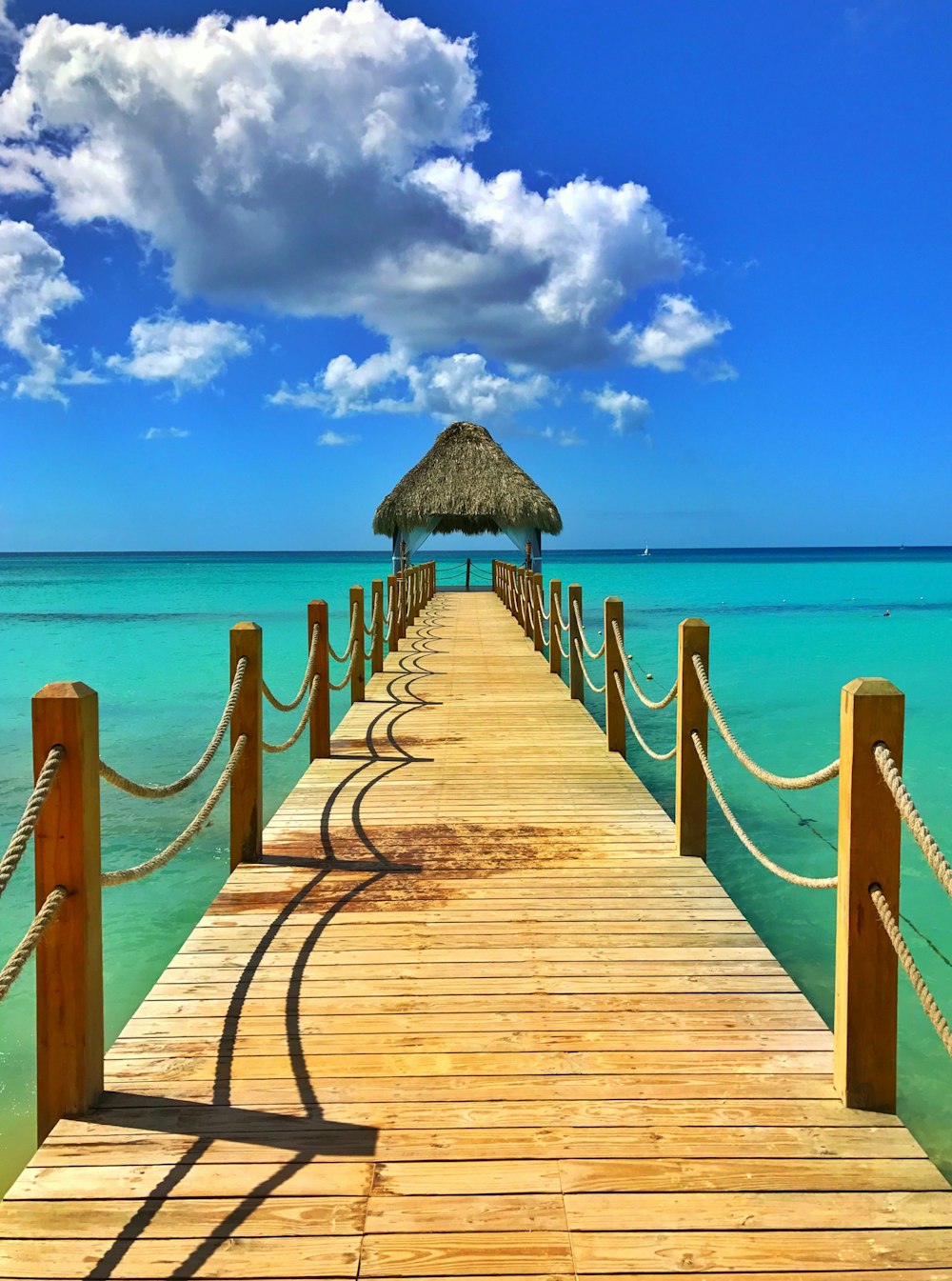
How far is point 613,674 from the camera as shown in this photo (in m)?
7.27

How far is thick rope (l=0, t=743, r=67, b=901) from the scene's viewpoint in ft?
7.23

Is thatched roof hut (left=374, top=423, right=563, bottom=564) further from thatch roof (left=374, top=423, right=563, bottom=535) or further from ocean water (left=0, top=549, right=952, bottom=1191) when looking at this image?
ocean water (left=0, top=549, right=952, bottom=1191)

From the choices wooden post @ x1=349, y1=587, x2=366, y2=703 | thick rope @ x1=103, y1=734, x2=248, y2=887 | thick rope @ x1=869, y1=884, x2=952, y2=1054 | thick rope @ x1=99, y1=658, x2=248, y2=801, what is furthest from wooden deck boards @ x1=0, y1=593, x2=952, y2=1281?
wooden post @ x1=349, y1=587, x2=366, y2=703

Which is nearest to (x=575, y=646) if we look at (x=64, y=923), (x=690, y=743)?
(x=690, y=743)

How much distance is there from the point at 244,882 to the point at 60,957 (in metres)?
1.98

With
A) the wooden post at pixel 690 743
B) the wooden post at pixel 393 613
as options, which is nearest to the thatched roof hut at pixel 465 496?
the wooden post at pixel 393 613

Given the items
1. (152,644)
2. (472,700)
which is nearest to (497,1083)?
(472,700)

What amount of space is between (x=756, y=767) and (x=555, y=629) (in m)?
7.95

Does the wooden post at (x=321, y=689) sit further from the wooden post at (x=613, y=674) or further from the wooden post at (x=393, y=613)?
the wooden post at (x=393, y=613)

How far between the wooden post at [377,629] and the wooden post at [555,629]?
220cm

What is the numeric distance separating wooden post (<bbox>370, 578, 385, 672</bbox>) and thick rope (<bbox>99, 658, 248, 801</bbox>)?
22.9 ft

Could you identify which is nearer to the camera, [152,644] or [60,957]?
[60,957]

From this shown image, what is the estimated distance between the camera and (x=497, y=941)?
3.77 metres

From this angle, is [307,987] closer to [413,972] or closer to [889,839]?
[413,972]
